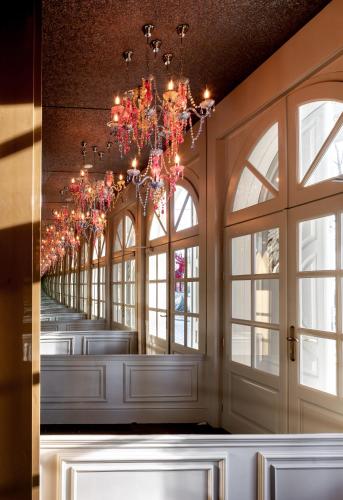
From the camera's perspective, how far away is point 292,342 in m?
3.92

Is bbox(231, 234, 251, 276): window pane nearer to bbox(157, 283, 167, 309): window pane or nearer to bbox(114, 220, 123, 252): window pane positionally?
bbox(157, 283, 167, 309): window pane

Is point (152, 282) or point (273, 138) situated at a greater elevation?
point (273, 138)

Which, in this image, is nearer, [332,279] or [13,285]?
[13,285]

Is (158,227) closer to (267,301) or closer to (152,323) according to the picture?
(152,323)

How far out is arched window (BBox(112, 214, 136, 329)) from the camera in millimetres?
10023

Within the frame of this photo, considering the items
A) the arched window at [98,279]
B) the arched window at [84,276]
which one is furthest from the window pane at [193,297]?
the arched window at [84,276]

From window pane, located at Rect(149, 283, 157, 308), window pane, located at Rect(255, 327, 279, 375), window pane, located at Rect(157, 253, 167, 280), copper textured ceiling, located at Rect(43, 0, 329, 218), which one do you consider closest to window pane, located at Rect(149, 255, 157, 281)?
window pane, located at Rect(149, 283, 157, 308)

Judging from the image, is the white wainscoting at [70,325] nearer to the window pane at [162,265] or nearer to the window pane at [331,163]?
the window pane at [162,265]

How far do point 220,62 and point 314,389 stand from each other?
271 cm

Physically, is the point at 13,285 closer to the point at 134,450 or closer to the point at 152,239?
the point at 134,450

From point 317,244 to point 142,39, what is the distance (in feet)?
6.51

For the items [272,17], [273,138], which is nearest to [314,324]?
[273,138]

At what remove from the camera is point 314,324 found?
12.0 ft

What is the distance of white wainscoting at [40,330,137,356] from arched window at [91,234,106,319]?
14.9 feet
